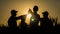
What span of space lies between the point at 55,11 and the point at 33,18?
963mm

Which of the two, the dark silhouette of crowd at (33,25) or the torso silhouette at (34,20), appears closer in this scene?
the dark silhouette of crowd at (33,25)

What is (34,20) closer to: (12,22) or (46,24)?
(46,24)

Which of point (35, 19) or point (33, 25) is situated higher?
point (35, 19)

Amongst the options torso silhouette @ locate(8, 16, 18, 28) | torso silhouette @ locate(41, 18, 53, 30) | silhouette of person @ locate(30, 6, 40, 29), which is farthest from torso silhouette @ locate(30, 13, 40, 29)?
torso silhouette @ locate(8, 16, 18, 28)

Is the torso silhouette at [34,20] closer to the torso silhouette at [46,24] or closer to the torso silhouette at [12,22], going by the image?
the torso silhouette at [46,24]

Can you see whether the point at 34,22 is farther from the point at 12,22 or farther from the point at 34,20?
the point at 12,22

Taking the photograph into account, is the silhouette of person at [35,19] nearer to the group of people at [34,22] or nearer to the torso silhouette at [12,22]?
the group of people at [34,22]

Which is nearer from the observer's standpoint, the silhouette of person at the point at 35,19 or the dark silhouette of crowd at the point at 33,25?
the dark silhouette of crowd at the point at 33,25

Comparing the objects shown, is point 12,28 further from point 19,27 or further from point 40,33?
point 40,33

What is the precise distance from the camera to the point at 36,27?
16.0 ft

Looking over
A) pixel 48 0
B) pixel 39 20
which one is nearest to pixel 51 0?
pixel 48 0

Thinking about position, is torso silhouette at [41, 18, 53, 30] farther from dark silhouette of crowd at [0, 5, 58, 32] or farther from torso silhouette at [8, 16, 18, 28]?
torso silhouette at [8, 16, 18, 28]

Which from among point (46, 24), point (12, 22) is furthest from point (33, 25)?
point (12, 22)

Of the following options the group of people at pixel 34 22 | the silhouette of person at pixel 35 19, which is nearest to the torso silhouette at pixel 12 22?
the group of people at pixel 34 22
